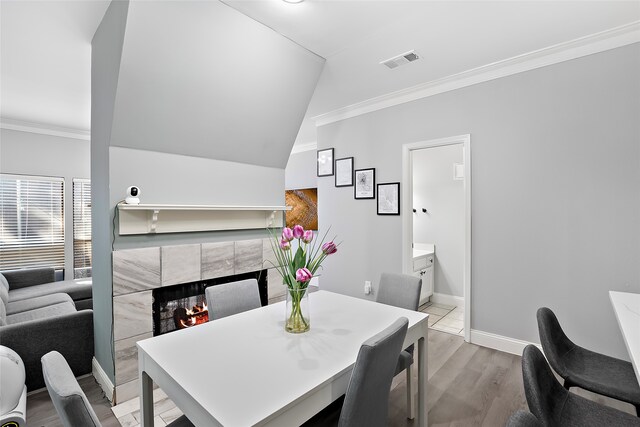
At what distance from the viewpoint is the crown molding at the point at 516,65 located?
236cm

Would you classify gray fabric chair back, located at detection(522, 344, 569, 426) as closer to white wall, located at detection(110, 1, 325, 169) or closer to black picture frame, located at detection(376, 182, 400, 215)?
black picture frame, located at detection(376, 182, 400, 215)

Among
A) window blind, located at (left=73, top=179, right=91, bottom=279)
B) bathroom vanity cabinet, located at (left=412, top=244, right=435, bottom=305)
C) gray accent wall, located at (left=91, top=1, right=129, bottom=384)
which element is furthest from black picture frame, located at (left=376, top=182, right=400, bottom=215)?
window blind, located at (left=73, top=179, right=91, bottom=279)

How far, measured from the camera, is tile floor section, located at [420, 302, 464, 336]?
350 centimetres

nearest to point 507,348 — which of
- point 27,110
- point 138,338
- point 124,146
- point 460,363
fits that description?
point 460,363

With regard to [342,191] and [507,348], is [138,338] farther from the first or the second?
[507,348]

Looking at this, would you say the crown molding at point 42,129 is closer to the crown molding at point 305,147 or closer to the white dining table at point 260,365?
the crown molding at point 305,147

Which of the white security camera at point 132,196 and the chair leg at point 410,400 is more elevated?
the white security camera at point 132,196

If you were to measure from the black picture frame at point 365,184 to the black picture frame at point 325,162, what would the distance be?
1.46ft

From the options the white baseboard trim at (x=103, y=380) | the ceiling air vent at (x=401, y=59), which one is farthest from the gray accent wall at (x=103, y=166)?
the ceiling air vent at (x=401, y=59)

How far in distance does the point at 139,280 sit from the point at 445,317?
11.3 feet

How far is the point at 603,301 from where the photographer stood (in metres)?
2.44

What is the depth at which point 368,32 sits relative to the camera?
2400 mm

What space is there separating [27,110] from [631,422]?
616cm

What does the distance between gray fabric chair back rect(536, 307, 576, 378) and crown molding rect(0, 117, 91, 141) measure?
20.4 feet
